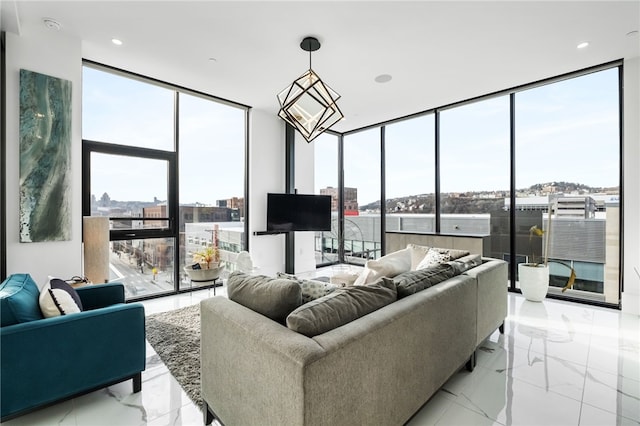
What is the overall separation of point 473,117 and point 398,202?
1865 millimetres

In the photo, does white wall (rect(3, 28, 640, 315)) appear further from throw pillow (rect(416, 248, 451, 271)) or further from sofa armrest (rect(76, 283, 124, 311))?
throw pillow (rect(416, 248, 451, 271))

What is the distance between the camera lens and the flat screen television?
4.94 metres

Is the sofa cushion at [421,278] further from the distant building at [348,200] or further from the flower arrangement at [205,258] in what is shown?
the distant building at [348,200]

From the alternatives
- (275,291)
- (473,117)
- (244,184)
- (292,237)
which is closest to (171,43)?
(244,184)

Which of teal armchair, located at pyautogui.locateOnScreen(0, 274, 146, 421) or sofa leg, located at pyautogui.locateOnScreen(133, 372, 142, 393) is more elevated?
teal armchair, located at pyautogui.locateOnScreen(0, 274, 146, 421)

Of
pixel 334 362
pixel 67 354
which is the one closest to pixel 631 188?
pixel 334 362

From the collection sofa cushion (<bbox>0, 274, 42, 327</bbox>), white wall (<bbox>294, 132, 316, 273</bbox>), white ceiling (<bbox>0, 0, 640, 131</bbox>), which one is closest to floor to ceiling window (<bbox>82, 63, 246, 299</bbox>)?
white ceiling (<bbox>0, 0, 640, 131</bbox>)

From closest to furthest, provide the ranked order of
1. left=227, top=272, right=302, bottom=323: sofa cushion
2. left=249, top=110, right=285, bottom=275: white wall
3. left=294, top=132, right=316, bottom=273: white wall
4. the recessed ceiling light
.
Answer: left=227, top=272, right=302, bottom=323: sofa cushion, the recessed ceiling light, left=249, top=110, right=285, bottom=275: white wall, left=294, top=132, right=316, bottom=273: white wall

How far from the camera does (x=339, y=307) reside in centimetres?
133

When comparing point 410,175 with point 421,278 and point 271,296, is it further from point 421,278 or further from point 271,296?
point 271,296

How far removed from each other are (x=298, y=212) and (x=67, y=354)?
368cm

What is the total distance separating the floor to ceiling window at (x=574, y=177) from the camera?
356cm

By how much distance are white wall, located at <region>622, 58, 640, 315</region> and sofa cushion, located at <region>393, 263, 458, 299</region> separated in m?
2.71

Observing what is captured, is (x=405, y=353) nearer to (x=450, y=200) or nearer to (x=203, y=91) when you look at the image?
(x=450, y=200)
